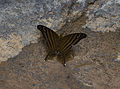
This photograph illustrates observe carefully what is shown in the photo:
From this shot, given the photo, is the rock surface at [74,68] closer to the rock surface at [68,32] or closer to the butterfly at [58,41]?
the rock surface at [68,32]

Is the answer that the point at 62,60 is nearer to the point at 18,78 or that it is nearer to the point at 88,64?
the point at 88,64

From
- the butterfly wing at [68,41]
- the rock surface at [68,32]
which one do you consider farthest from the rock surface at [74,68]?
the butterfly wing at [68,41]

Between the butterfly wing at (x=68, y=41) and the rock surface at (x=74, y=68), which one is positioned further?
the rock surface at (x=74, y=68)

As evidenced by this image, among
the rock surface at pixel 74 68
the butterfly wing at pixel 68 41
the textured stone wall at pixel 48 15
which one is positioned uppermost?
the textured stone wall at pixel 48 15

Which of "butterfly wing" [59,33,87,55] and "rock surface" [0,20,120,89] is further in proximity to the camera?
"rock surface" [0,20,120,89]

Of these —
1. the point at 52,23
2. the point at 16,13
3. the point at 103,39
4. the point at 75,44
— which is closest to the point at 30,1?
the point at 16,13

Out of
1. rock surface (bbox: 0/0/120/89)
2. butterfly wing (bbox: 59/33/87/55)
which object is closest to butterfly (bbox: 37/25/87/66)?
butterfly wing (bbox: 59/33/87/55)

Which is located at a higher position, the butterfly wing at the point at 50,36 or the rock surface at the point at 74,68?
the butterfly wing at the point at 50,36

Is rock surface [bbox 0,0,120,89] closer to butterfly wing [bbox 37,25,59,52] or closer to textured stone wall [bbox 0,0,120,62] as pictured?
textured stone wall [bbox 0,0,120,62]
